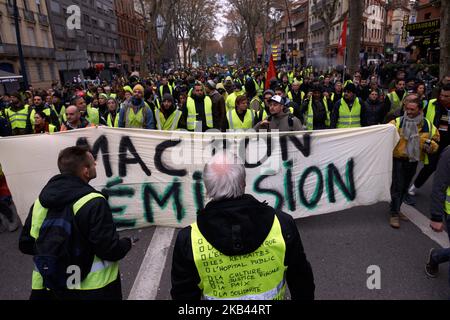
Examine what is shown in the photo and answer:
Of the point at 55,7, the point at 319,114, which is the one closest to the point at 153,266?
the point at 319,114

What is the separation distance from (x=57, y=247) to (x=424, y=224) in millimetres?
4222

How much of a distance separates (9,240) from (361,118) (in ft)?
19.9

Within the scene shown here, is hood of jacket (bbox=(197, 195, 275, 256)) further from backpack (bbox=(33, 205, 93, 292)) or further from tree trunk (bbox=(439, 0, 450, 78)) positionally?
tree trunk (bbox=(439, 0, 450, 78))

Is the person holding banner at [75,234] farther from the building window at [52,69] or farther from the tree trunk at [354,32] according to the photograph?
the building window at [52,69]

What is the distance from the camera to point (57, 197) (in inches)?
73.9

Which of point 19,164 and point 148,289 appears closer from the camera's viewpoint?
point 148,289

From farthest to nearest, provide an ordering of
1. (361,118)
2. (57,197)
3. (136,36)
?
(136,36) → (361,118) → (57,197)

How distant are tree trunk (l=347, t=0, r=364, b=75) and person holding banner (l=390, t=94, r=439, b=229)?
10.6m

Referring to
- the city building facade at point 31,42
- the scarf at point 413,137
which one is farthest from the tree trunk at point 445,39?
the city building facade at point 31,42

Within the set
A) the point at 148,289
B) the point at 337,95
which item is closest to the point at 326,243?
the point at 148,289

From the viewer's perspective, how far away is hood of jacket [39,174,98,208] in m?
1.88

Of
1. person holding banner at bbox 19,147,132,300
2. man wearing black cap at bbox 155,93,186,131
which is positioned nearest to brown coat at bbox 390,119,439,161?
person holding banner at bbox 19,147,132,300

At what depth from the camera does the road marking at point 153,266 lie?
123 inches
